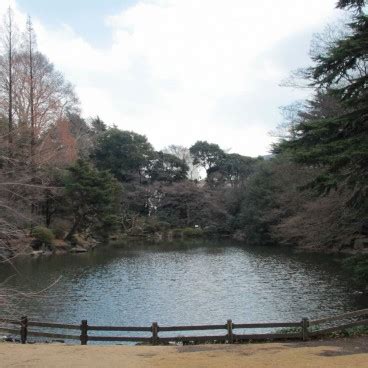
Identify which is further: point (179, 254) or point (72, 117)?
point (72, 117)

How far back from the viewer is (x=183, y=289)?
18844 mm

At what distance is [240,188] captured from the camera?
174 feet

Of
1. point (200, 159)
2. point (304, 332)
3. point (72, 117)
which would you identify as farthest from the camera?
point (200, 159)

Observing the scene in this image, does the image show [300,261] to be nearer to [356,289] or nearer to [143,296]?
[356,289]

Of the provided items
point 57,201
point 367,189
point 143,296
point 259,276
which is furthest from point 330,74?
point 57,201

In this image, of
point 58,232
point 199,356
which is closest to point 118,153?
point 58,232

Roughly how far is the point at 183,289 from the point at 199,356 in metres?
10.8

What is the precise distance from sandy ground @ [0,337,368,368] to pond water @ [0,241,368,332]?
4.13ft

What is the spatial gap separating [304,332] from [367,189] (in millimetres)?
3654

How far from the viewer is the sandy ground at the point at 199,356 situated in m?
7.34

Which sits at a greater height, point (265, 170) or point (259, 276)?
point (265, 170)

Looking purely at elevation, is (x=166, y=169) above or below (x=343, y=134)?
above

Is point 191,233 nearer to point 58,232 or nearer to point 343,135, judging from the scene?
point 58,232

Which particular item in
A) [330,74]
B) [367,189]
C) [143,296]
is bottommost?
[143,296]
